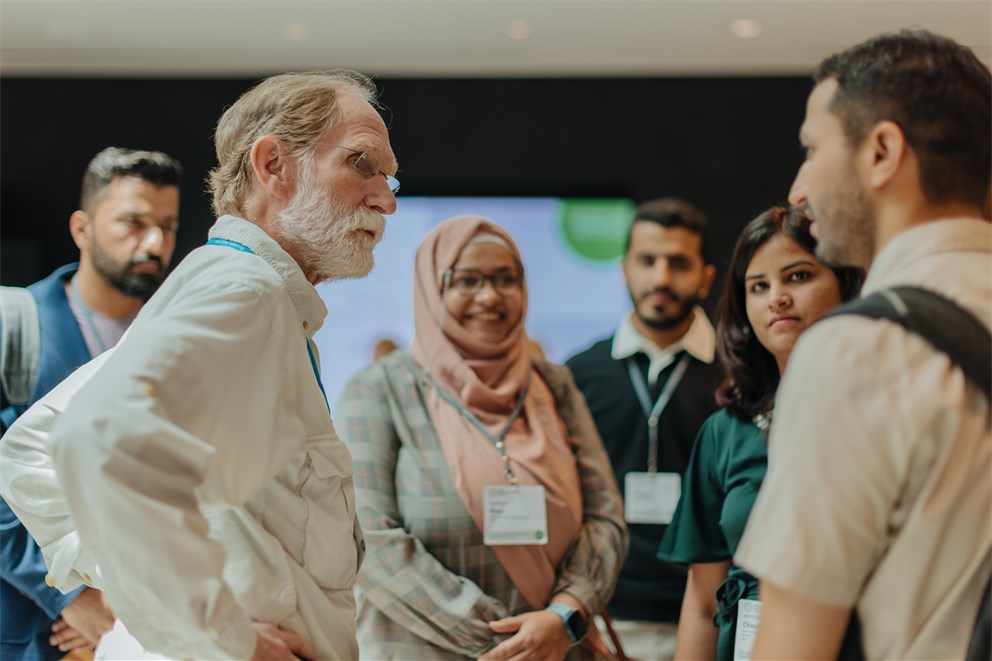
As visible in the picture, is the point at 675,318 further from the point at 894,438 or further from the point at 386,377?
the point at 894,438

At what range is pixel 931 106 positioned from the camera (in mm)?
1481

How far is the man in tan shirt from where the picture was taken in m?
1.35

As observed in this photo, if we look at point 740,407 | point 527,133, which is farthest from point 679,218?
point 740,407

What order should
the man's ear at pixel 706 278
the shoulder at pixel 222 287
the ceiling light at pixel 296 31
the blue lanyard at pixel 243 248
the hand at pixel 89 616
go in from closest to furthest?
the shoulder at pixel 222 287 → the blue lanyard at pixel 243 248 → the hand at pixel 89 616 → the ceiling light at pixel 296 31 → the man's ear at pixel 706 278

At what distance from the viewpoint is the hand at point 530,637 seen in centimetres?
255

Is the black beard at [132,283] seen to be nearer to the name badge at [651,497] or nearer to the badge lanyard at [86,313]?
the badge lanyard at [86,313]

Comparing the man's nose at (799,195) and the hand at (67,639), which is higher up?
the man's nose at (799,195)

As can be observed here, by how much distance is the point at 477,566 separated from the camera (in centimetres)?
267

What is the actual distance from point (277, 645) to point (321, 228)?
2.62 feet

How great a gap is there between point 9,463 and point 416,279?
1.30 metres

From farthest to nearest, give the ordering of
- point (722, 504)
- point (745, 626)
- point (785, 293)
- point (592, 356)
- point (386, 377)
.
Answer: point (592, 356) < point (386, 377) < point (722, 504) < point (785, 293) < point (745, 626)

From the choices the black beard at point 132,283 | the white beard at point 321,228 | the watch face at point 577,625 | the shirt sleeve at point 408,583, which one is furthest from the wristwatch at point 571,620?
the black beard at point 132,283

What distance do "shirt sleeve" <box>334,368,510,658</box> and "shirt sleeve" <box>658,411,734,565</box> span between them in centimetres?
50

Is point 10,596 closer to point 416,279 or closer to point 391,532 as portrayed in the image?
point 391,532
